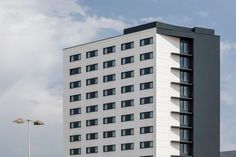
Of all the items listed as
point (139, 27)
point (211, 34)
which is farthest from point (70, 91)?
point (211, 34)

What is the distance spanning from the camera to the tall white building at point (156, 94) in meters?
113

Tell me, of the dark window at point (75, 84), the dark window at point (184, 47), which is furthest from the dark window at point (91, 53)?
the dark window at point (184, 47)

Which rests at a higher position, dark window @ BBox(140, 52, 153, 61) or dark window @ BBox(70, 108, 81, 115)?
dark window @ BBox(140, 52, 153, 61)

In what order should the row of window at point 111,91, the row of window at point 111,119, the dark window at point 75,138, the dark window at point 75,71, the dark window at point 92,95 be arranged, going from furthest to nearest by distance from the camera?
1. the dark window at point 75,71
2. the dark window at point 75,138
3. the dark window at point 92,95
4. the row of window at point 111,91
5. the row of window at point 111,119

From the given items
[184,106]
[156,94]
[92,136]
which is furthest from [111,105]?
[184,106]

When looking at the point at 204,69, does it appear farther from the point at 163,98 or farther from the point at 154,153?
the point at 154,153

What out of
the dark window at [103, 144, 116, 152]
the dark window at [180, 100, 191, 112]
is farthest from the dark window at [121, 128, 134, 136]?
the dark window at [180, 100, 191, 112]

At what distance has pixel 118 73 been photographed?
119188mm

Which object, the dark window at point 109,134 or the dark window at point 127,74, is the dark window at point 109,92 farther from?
the dark window at point 109,134

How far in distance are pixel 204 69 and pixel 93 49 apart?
71.4ft

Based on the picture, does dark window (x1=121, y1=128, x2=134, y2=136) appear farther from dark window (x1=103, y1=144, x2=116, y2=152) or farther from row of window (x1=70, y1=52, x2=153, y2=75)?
row of window (x1=70, y1=52, x2=153, y2=75)

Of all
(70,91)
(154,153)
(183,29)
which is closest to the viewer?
(154,153)

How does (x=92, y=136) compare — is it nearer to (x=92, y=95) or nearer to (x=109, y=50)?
(x=92, y=95)

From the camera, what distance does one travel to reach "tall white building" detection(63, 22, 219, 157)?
11325 cm
